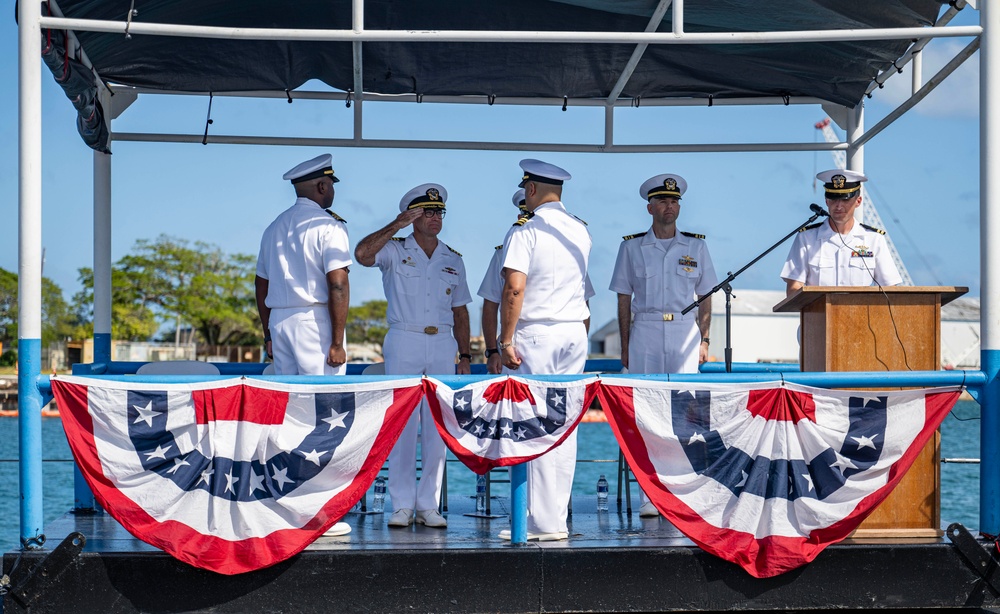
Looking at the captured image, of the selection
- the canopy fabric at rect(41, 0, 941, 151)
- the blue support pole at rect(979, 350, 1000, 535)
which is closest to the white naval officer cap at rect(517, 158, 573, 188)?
the canopy fabric at rect(41, 0, 941, 151)

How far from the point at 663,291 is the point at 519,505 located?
6.29ft

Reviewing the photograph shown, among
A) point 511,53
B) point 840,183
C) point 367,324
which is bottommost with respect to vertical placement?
point 367,324

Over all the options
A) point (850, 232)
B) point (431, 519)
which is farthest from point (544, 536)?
point (850, 232)

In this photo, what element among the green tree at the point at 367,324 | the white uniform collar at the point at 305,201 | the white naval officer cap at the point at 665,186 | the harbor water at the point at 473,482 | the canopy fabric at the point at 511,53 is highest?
the canopy fabric at the point at 511,53

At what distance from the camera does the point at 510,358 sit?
557cm

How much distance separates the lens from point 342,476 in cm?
512

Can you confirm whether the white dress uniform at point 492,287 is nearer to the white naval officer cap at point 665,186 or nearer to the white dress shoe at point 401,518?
the white naval officer cap at point 665,186

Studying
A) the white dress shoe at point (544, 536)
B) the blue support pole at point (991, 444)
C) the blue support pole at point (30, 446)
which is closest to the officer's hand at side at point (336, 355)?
the white dress shoe at point (544, 536)

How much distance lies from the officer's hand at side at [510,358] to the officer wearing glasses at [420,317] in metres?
0.59

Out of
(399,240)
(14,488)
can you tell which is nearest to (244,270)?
(14,488)

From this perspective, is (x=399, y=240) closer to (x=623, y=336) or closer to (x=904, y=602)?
(x=623, y=336)

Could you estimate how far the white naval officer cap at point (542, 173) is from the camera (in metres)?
5.74

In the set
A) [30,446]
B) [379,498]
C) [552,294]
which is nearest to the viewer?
[30,446]

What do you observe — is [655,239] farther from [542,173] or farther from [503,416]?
[503,416]
